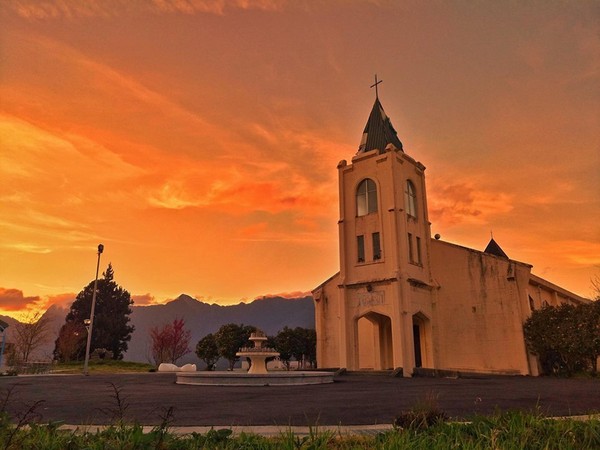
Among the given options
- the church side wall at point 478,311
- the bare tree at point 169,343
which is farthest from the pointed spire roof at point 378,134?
the bare tree at point 169,343

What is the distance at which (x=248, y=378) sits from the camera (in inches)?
675

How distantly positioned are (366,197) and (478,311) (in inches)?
421

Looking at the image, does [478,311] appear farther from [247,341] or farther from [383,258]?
[247,341]

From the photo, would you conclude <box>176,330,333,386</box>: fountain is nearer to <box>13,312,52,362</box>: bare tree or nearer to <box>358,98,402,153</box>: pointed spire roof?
<box>358,98,402,153</box>: pointed spire roof

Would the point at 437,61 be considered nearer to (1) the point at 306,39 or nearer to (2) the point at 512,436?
(1) the point at 306,39

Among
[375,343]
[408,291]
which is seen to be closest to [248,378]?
[408,291]

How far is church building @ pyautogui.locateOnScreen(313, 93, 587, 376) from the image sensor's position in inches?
1059

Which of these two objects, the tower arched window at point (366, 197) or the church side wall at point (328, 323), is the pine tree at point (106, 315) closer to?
the church side wall at point (328, 323)

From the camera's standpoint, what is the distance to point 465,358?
1109 inches

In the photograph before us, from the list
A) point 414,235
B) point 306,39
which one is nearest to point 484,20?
point 306,39

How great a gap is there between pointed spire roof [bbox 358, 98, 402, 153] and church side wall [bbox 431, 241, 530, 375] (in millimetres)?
8757

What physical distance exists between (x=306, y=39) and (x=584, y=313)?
21666 mm

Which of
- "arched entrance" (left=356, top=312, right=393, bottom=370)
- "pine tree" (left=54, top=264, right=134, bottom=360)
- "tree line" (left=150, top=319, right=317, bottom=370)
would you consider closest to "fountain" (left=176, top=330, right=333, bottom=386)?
"arched entrance" (left=356, top=312, right=393, bottom=370)

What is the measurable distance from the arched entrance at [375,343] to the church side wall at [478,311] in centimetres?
347
